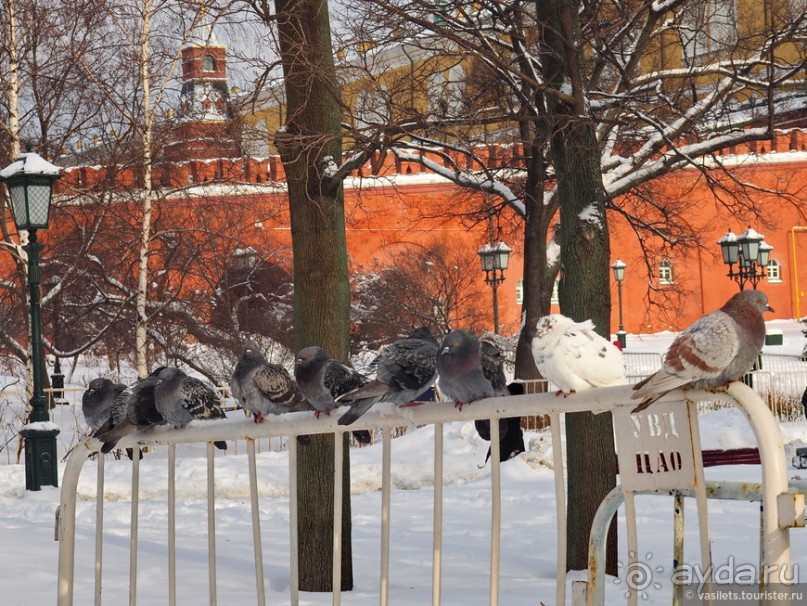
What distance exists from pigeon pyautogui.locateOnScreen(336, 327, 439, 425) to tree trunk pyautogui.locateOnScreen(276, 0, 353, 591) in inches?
161

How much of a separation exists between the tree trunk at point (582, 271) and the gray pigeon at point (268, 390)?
360 centimetres

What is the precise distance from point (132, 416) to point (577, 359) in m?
2.01

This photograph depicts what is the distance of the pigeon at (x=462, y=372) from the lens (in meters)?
3.97

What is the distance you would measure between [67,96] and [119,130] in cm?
131

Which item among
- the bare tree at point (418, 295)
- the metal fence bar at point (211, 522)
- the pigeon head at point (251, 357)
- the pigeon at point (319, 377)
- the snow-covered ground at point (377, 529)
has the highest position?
the bare tree at point (418, 295)

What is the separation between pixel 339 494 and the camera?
3.60 meters

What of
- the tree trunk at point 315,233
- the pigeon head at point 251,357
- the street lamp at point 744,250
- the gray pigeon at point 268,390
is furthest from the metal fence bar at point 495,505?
the street lamp at point 744,250

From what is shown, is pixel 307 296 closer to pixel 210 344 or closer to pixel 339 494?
pixel 339 494

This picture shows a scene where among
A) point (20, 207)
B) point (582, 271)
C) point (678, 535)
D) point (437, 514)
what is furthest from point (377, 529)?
point (678, 535)

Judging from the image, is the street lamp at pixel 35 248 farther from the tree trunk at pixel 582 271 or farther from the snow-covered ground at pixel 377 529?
the tree trunk at pixel 582 271

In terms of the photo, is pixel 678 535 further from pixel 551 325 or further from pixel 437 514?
pixel 551 325

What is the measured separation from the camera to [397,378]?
12.6 ft

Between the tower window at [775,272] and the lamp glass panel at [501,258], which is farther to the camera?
the tower window at [775,272]

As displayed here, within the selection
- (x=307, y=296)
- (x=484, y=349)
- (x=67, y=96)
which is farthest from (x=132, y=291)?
Result: (x=484, y=349)
